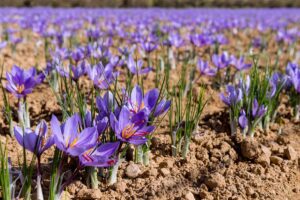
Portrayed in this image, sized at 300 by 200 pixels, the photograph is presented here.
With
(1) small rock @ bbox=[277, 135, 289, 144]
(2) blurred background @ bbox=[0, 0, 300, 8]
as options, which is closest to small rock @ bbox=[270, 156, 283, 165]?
(1) small rock @ bbox=[277, 135, 289, 144]

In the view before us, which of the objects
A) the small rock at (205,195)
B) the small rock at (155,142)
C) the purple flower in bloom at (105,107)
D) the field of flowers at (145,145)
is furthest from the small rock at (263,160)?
the purple flower in bloom at (105,107)

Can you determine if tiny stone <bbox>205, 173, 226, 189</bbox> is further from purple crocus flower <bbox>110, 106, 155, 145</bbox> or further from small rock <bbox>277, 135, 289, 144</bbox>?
small rock <bbox>277, 135, 289, 144</bbox>

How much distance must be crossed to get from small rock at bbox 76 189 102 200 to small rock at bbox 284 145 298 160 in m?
0.97

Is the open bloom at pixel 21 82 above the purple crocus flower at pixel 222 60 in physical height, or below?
above

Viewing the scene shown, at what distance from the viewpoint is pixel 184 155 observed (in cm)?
197

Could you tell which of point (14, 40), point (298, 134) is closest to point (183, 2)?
point (14, 40)

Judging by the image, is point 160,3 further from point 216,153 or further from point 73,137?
point 73,137

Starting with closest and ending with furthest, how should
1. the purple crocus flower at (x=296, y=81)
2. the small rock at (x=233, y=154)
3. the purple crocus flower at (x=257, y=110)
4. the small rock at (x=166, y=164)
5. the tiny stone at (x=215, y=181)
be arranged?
the tiny stone at (x=215, y=181)
the small rock at (x=166, y=164)
the small rock at (x=233, y=154)
the purple crocus flower at (x=257, y=110)
the purple crocus flower at (x=296, y=81)

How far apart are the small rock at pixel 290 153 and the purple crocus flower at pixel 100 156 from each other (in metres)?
0.99

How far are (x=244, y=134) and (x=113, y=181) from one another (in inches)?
32.5

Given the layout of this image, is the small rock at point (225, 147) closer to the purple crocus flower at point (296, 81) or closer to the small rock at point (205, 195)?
the small rock at point (205, 195)

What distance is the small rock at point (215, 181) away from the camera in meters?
1.73

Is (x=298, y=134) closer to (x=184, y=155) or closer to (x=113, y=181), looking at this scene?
(x=184, y=155)

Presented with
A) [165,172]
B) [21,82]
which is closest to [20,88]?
[21,82]
